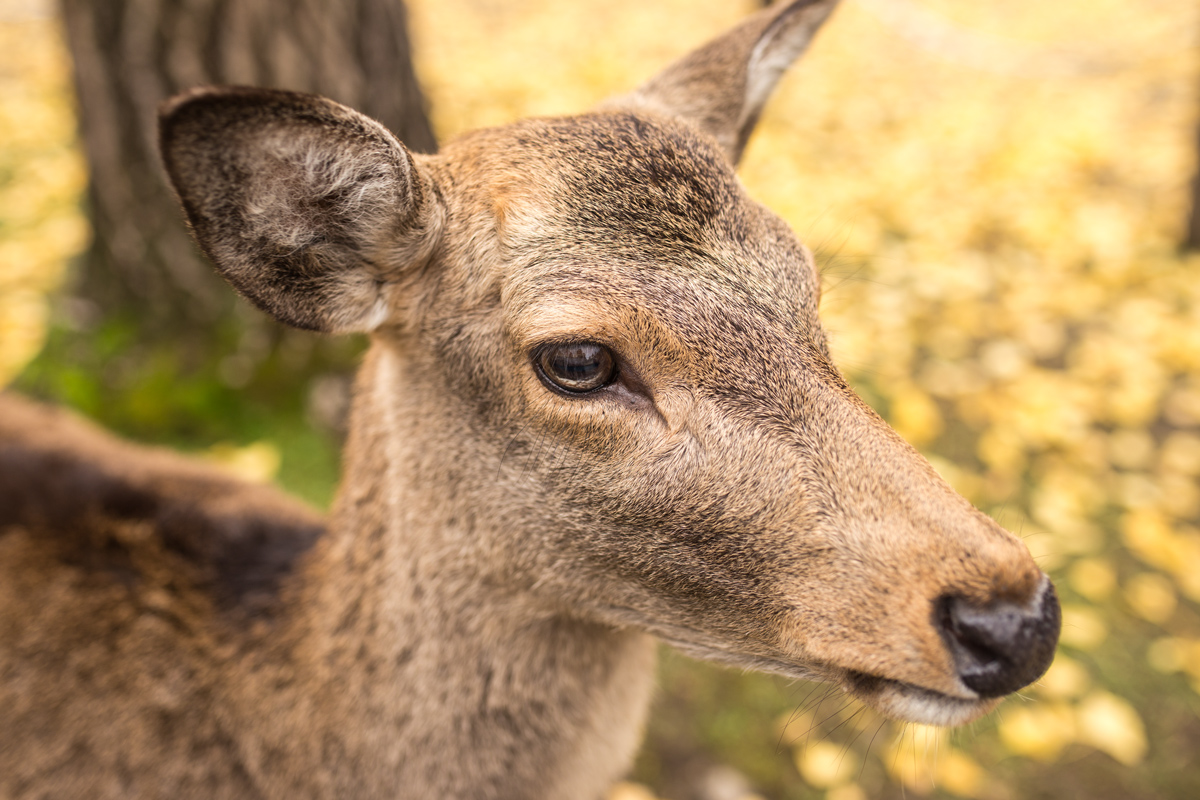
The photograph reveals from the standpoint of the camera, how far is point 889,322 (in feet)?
23.1

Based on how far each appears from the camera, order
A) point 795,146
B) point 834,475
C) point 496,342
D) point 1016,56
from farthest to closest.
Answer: point 1016,56 < point 795,146 < point 496,342 < point 834,475

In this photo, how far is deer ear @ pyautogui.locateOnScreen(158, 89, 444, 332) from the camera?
200 cm

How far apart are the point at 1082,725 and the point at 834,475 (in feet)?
11.6

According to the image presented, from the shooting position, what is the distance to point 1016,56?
36.6 ft

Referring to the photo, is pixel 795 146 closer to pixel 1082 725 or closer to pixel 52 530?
pixel 1082 725

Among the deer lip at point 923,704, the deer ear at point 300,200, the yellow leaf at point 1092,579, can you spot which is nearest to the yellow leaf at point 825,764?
the yellow leaf at point 1092,579

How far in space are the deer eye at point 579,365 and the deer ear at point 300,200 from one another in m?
0.54

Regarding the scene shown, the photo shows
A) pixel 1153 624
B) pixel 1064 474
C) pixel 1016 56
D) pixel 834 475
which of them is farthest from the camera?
pixel 1016 56

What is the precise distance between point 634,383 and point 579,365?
0.15m

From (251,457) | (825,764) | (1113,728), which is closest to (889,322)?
(1113,728)

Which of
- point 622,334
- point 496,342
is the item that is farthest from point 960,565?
point 496,342

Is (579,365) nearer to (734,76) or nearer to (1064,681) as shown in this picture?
(734,76)

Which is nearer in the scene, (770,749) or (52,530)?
(52,530)

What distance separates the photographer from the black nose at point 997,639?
1821mm
